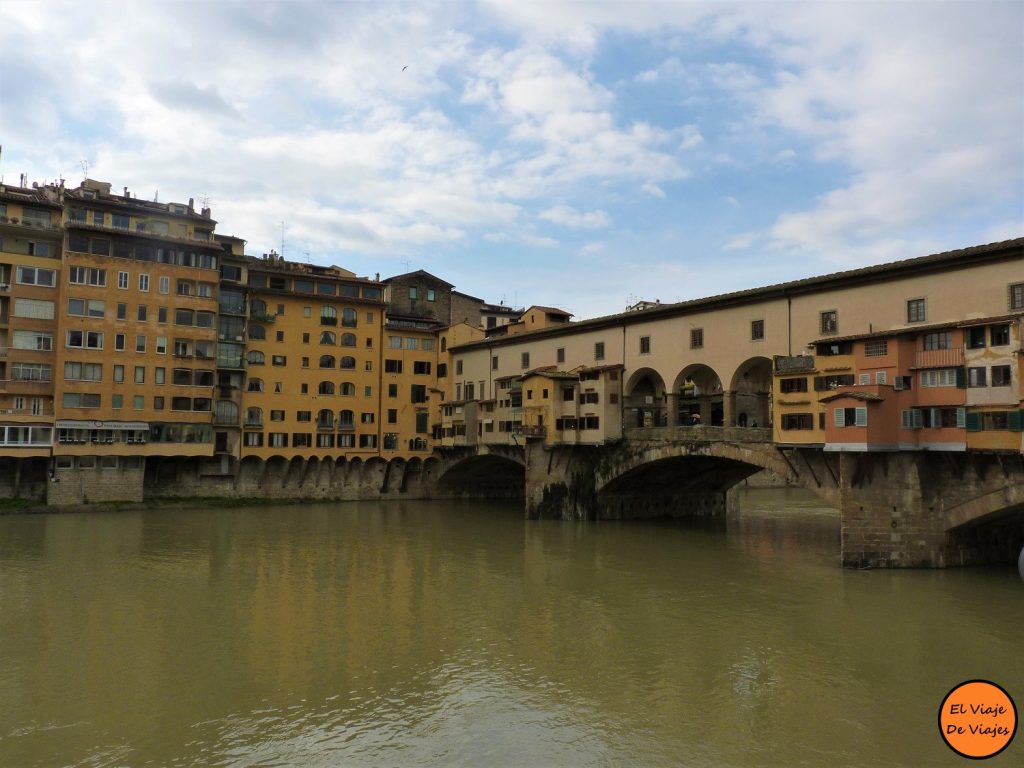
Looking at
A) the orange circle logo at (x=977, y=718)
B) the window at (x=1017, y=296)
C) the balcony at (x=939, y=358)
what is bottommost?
the orange circle logo at (x=977, y=718)

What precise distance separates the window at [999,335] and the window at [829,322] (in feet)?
28.1

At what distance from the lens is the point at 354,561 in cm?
3844

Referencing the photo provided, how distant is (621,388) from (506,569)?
19.0 meters

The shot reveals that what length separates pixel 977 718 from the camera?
8258 mm

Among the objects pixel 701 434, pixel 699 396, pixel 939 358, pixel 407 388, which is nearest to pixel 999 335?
pixel 939 358

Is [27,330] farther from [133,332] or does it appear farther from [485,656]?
[485,656]

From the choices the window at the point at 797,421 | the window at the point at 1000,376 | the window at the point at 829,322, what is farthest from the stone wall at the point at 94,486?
the window at the point at 1000,376

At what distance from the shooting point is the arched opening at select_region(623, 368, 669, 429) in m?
52.6

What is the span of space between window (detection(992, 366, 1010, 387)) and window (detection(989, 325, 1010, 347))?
35.6 inches

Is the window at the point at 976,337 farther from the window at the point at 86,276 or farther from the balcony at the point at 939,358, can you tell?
the window at the point at 86,276

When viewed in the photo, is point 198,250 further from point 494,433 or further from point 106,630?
point 106,630

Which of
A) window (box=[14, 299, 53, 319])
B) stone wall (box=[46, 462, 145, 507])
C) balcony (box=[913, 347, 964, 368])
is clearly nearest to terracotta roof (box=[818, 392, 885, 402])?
balcony (box=[913, 347, 964, 368])

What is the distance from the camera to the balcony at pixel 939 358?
102 feet

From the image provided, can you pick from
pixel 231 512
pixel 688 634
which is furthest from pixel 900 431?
pixel 231 512
